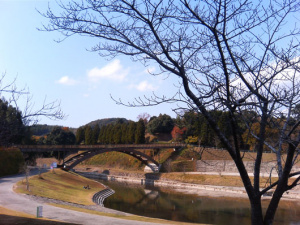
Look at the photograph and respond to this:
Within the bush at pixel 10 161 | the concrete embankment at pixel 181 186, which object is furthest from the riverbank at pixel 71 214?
the concrete embankment at pixel 181 186

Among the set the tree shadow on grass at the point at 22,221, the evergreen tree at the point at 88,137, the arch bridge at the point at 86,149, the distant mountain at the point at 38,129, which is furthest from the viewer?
the evergreen tree at the point at 88,137

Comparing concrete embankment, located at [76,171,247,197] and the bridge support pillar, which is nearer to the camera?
concrete embankment, located at [76,171,247,197]

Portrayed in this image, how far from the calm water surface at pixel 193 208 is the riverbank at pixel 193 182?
3232 millimetres

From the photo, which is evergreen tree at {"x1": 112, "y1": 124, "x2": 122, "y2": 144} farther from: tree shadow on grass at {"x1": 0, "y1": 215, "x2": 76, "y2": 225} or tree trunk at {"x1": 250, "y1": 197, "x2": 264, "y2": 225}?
tree trunk at {"x1": 250, "y1": 197, "x2": 264, "y2": 225}

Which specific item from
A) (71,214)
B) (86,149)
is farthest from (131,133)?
(71,214)

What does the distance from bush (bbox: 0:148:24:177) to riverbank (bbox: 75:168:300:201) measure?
1897 centimetres

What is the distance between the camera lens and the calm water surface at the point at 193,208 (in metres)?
24.2

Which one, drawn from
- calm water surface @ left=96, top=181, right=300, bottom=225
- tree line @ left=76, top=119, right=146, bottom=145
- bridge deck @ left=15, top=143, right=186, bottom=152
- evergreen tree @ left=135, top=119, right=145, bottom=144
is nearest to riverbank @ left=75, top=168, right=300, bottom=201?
calm water surface @ left=96, top=181, right=300, bottom=225

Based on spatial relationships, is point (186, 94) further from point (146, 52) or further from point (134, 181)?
point (134, 181)

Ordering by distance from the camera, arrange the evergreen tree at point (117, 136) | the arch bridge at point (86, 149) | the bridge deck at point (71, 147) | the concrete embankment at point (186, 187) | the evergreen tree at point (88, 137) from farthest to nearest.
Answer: the evergreen tree at point (88, 137) → the evergreen tree at point (117, 136) → the arch bridge at point (86, 149) → the bridge deck at point (71, 147) → the concrete embankment at point (186, 187)

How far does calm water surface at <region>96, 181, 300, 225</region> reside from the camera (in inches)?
953

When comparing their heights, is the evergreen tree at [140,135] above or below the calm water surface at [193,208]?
above

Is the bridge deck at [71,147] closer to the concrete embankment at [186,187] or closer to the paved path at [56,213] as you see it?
the concrete embankment at [186,187]

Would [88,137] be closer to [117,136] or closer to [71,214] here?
[117,136]
